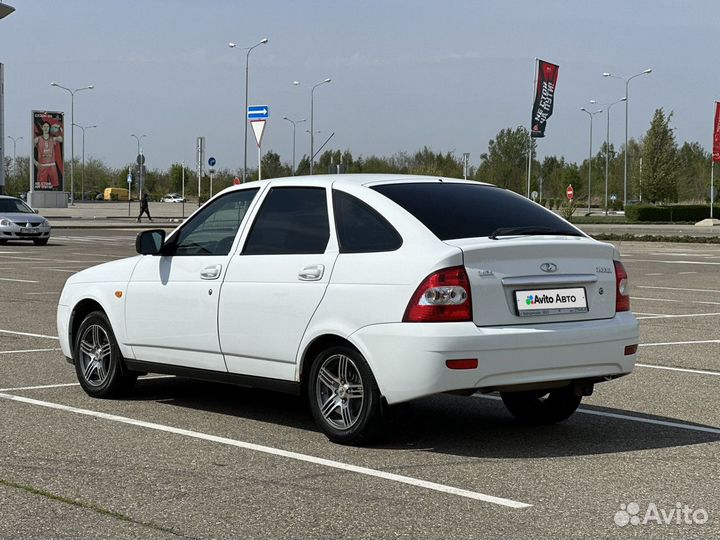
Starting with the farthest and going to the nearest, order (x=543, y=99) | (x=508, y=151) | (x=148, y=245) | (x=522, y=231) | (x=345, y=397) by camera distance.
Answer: (x=508, y=151), (x=543, y=99), (x=148, y=245), (x=522, y=231), (x=345, y=397)

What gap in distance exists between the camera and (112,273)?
8766 mm

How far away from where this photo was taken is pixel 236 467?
21.0 feet

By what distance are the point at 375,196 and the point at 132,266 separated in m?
2.23

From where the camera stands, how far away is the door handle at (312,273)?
283 inches

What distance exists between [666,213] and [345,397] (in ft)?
240

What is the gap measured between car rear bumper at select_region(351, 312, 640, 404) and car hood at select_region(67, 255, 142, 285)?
2443mm

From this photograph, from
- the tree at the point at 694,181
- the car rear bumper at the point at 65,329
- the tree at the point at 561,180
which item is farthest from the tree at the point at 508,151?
the car rear bumper at the point at 65,329

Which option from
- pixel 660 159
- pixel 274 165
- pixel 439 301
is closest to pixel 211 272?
pixel 439 301

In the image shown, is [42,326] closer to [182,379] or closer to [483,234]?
[182,379]

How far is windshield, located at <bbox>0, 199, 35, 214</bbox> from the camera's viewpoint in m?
36.5

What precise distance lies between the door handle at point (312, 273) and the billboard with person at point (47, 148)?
2912 inches

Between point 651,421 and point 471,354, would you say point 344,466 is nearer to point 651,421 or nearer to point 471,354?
point 471,354

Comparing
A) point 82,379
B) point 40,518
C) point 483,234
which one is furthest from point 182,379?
point 40,518

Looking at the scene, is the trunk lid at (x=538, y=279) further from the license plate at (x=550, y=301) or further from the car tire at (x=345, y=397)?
the car tire at (x=345, y=397)
